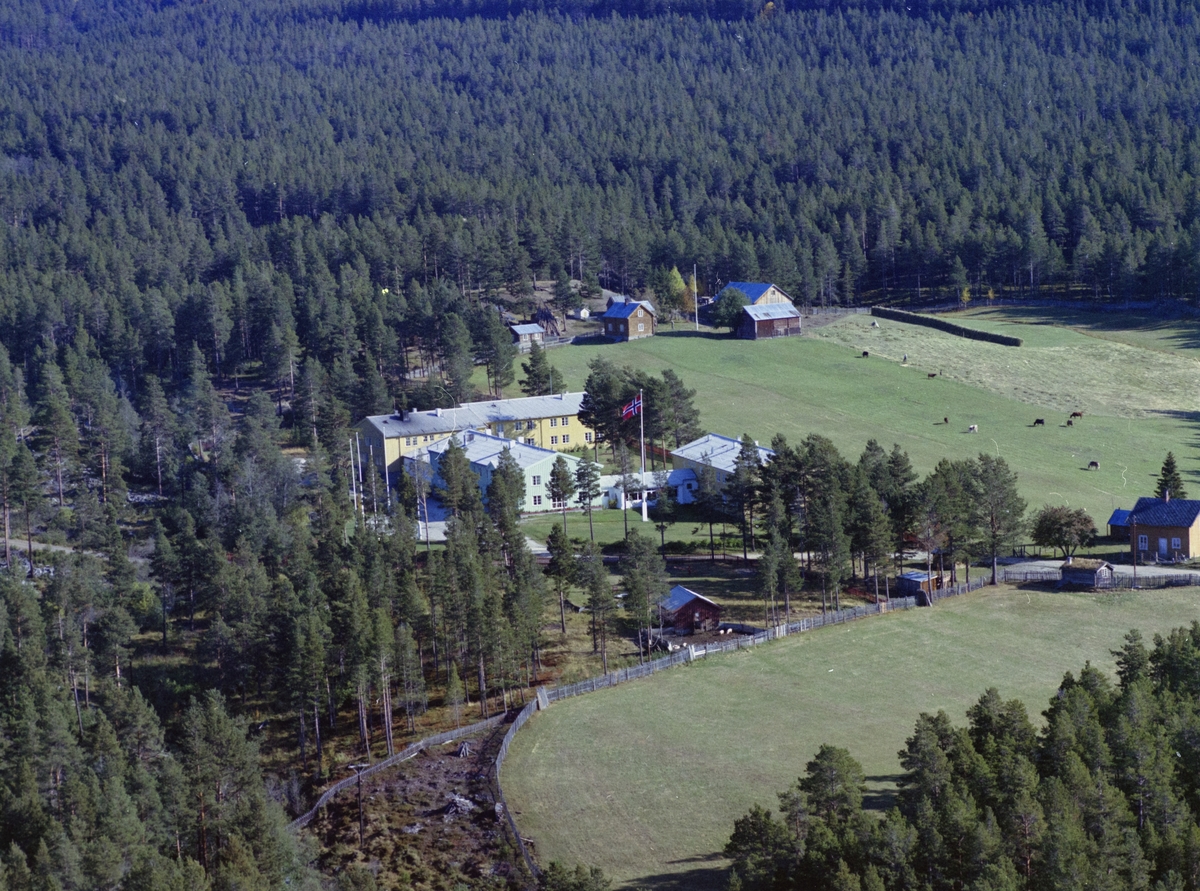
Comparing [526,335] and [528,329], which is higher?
[528,329]

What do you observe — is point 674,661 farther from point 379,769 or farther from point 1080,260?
point 1080,260

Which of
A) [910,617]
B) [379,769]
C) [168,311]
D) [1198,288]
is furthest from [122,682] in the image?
[1198,288]

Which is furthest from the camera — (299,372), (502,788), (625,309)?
(625,309)

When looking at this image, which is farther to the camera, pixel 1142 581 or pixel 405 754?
pixel 1142 581

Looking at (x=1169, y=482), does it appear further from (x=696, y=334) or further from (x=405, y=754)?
(x=696, y=334)

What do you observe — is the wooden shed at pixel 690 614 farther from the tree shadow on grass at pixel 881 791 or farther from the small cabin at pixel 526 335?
the small cabin at pixel 526 335

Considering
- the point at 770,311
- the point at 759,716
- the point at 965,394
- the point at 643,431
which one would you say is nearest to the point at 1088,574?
the point at 759,716

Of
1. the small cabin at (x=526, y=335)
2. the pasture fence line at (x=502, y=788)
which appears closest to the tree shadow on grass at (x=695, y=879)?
the pasture fence line at (x=502, y=788)
